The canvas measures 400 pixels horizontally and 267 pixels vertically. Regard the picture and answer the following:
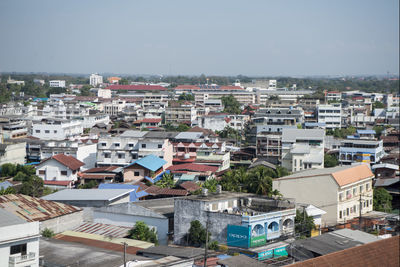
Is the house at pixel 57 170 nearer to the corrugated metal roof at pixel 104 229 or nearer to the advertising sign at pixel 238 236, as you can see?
the corrugated metal roof at pixel 104 229

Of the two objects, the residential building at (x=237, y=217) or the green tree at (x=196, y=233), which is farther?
the green tree at (x=196, y=233)

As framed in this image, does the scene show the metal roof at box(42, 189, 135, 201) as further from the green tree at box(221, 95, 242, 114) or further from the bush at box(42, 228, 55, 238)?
the green tree at box(221, 95, 242, 114)

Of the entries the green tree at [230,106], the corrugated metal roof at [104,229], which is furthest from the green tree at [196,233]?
the green tree at [230,106]

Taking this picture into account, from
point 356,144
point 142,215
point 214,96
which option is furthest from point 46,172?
point 214,96

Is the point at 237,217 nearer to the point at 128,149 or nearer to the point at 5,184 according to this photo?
the point at 5,184

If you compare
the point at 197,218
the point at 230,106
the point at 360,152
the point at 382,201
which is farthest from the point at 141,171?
the point at 230,106

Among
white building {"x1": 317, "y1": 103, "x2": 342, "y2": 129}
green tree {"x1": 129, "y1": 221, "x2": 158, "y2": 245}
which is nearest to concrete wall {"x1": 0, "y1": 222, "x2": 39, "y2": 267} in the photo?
green tree {"x1": 129, "y1": 221, "x2": 158, "y2": 245}
